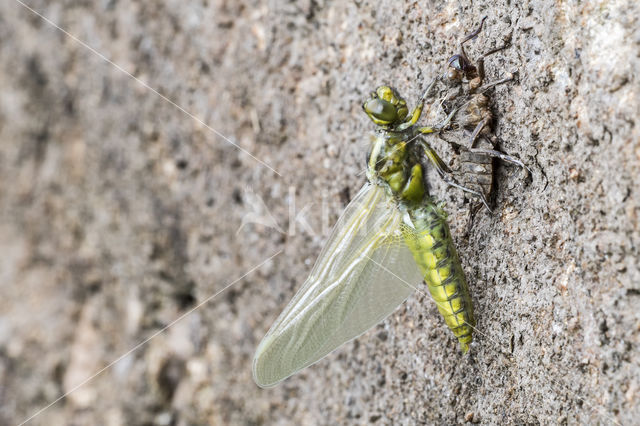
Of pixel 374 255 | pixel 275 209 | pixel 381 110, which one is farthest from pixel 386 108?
pixel 275 209

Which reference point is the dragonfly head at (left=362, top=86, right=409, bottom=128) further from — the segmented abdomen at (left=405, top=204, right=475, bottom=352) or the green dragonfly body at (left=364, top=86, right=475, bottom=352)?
the segmented abdomen at (left=405, top=204, right=475, bottom=352)

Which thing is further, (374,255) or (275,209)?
(275,209)

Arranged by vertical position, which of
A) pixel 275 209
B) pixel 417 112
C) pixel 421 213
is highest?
pixel 417 112

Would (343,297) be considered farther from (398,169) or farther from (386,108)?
(386,108)

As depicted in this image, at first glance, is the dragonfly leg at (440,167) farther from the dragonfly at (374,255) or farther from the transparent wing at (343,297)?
the transparent wing at (343,297)

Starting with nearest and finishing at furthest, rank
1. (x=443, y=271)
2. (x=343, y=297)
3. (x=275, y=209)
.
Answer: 1. (x=443, y=271)
2. (x=343, y=297)
3. (x=275, y=209)

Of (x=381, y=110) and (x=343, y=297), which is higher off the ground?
(x=381, y=110)

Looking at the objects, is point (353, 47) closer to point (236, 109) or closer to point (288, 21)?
point (288, 21)
